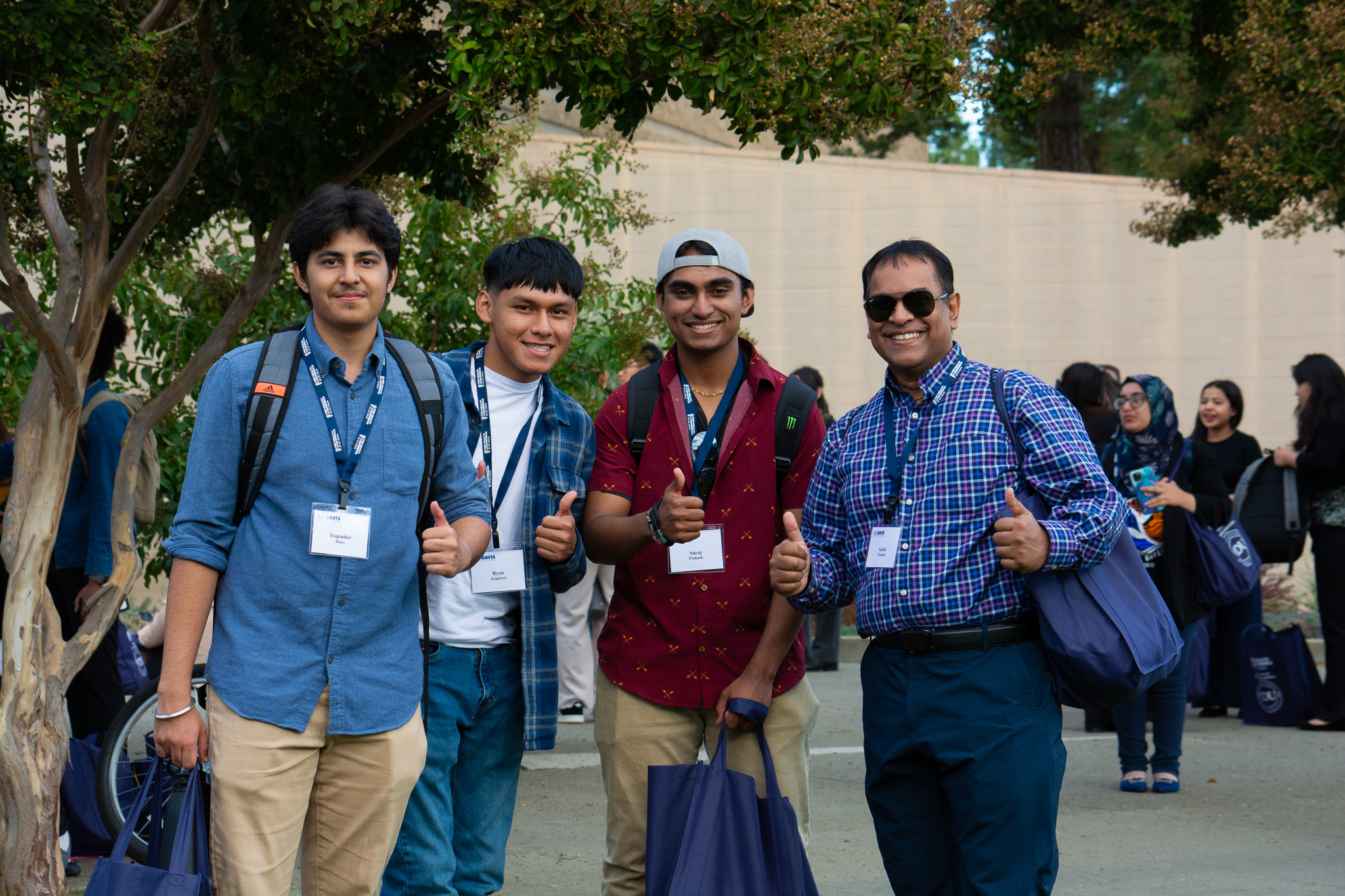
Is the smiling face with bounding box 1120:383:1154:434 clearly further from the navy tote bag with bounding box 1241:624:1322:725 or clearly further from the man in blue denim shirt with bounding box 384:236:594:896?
the man in blue denim shirt with bounding box 384:236:594:896

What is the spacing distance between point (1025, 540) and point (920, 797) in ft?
2.55

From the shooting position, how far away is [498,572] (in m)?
3.62

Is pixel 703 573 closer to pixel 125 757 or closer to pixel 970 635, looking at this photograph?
pixel 970 635

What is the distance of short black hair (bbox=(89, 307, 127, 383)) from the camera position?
18.6ft

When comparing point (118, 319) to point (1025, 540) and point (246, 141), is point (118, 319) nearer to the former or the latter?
point (246, 141)

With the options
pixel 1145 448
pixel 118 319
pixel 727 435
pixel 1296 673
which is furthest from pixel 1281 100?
pixel 118 319

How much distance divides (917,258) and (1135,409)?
4.13 meters

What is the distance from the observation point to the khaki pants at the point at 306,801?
2973 mm

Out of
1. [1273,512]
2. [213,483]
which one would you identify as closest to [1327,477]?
[1273,512]

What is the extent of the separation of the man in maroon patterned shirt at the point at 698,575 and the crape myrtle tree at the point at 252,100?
3.72 feet

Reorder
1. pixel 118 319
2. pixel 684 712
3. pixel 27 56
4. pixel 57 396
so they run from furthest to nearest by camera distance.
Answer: pixel 118 319
pixel 57 396
pixel 27 56
pixel 684 712

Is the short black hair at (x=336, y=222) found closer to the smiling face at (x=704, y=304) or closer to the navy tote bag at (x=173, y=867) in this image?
the smiling face at (x=704, y=304)

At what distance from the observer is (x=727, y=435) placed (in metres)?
3.78

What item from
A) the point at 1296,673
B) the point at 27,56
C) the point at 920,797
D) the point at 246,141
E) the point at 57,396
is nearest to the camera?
the point at 920,797
